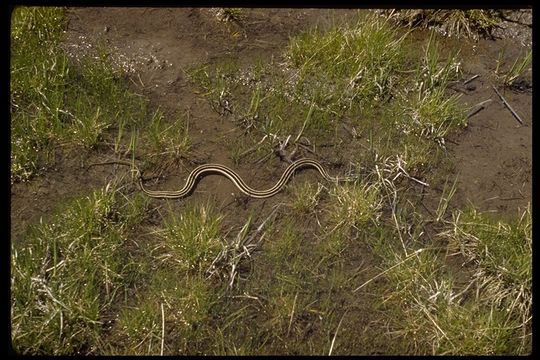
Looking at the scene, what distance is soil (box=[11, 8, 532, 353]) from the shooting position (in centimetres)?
355

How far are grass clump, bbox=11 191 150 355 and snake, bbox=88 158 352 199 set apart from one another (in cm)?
17

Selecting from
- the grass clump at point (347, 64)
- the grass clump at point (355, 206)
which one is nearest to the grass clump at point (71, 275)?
the grass clump at point (355, 206)

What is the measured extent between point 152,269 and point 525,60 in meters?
2.95

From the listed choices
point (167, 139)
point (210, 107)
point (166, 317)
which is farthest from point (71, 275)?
point (210, 107)

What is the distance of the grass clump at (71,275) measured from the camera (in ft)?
9.57

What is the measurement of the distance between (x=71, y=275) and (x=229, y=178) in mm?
1090

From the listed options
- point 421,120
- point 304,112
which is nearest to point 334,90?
point 304,112

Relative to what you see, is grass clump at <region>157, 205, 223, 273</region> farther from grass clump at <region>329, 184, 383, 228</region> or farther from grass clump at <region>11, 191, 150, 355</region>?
grass clump at <region>329, 184, 383, 228</region>

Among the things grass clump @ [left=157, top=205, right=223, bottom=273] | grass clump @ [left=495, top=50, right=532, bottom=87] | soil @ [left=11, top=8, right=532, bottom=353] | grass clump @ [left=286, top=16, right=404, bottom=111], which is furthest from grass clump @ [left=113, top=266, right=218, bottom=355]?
grass clump @ [left=495, top=50, right=532, bottom=87]

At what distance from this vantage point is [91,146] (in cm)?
364

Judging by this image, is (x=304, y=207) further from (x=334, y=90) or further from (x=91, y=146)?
(x=91, y=146)

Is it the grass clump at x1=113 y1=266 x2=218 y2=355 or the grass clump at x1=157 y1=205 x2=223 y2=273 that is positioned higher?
the grass clump at x1=157 y1=205 x2=223 y2=273

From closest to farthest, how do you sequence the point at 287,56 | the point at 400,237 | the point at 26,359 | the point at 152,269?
the point at 26,359
the point at 152,269
the point at 400,237
the point at 287,56

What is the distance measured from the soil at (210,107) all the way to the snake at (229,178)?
0.15 ft
